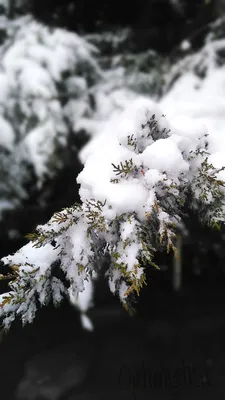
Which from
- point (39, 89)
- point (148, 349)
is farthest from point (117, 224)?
point (148, 349)

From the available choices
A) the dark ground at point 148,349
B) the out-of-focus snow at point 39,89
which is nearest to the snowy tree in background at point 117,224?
the out-of-focus snow at point 39,89

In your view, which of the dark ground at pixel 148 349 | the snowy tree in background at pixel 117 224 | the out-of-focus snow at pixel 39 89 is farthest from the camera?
the dark ground at pixel 148 349

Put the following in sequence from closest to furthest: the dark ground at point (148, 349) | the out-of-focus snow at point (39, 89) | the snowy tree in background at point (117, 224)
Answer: the snowy tree in background at point (117, 224) < the out-of-focus snow at point (39, 89) < the dark ground at point (148, 349)

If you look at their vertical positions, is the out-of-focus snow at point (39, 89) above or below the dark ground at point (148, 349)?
above

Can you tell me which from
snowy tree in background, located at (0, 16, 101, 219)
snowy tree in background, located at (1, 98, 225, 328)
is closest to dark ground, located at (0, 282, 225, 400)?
snowy tree in background, located at (0, 16, 101, 219)

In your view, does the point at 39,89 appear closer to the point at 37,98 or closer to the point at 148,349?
the point at 37,98

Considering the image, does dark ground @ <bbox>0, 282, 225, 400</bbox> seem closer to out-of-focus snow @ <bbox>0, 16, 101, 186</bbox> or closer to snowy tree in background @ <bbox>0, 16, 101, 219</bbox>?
snowy tree in background @ <bbox>0, 16, 101, 219</bbox>

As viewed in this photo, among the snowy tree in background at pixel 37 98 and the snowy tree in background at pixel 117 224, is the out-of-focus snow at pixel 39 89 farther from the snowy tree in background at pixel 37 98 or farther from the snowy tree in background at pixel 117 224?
the snowy tree in background at pixel 117 224
